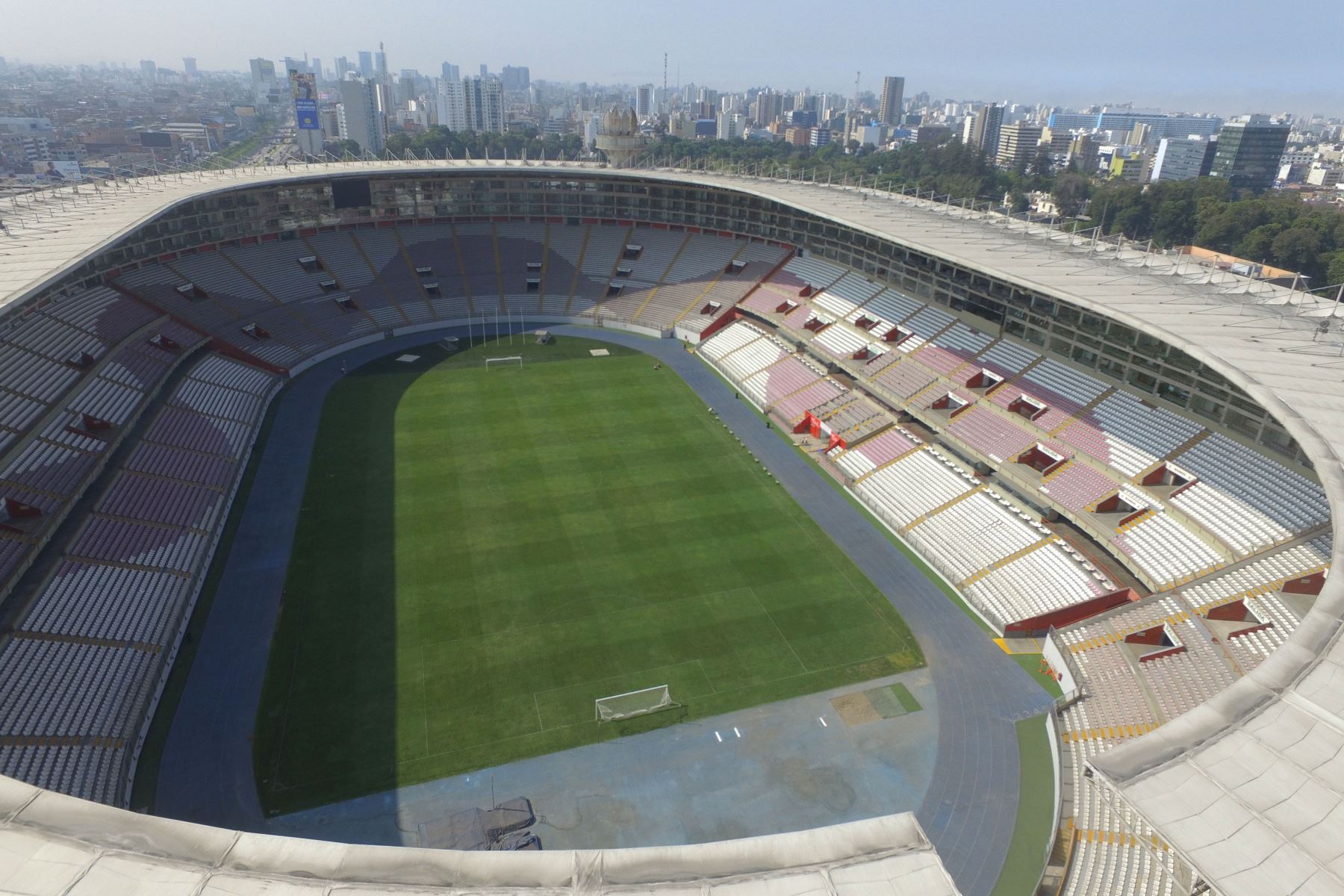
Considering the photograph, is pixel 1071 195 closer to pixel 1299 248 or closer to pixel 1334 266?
pixel 1299 248

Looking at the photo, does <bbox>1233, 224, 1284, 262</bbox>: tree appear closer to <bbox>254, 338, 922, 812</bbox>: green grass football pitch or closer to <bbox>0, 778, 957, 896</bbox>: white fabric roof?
<bbox>254, 338, 922, 812</bbox>: green grass football pitch

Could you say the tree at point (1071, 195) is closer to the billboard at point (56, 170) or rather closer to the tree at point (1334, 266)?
the tree at point (1334, 266)

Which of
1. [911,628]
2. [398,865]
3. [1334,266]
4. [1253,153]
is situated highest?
[1253,153]

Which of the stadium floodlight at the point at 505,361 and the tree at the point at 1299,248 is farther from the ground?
the tree at the point at 1299,248

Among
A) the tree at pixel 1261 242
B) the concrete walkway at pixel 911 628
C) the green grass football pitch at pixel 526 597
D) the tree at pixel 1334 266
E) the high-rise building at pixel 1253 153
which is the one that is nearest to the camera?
the concrete walkway at pixel 911 628

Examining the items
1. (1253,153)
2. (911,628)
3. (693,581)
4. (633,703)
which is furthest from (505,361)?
(1253,153)

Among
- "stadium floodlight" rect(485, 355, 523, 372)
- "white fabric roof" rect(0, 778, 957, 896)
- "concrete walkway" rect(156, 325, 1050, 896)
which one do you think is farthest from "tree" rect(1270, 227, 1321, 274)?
"white fabric roof" rect(0, 778, 957, 896)

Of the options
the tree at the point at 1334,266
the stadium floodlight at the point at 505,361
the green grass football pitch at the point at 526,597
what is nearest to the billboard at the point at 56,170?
the stadium floodlight at the point at 505,361
